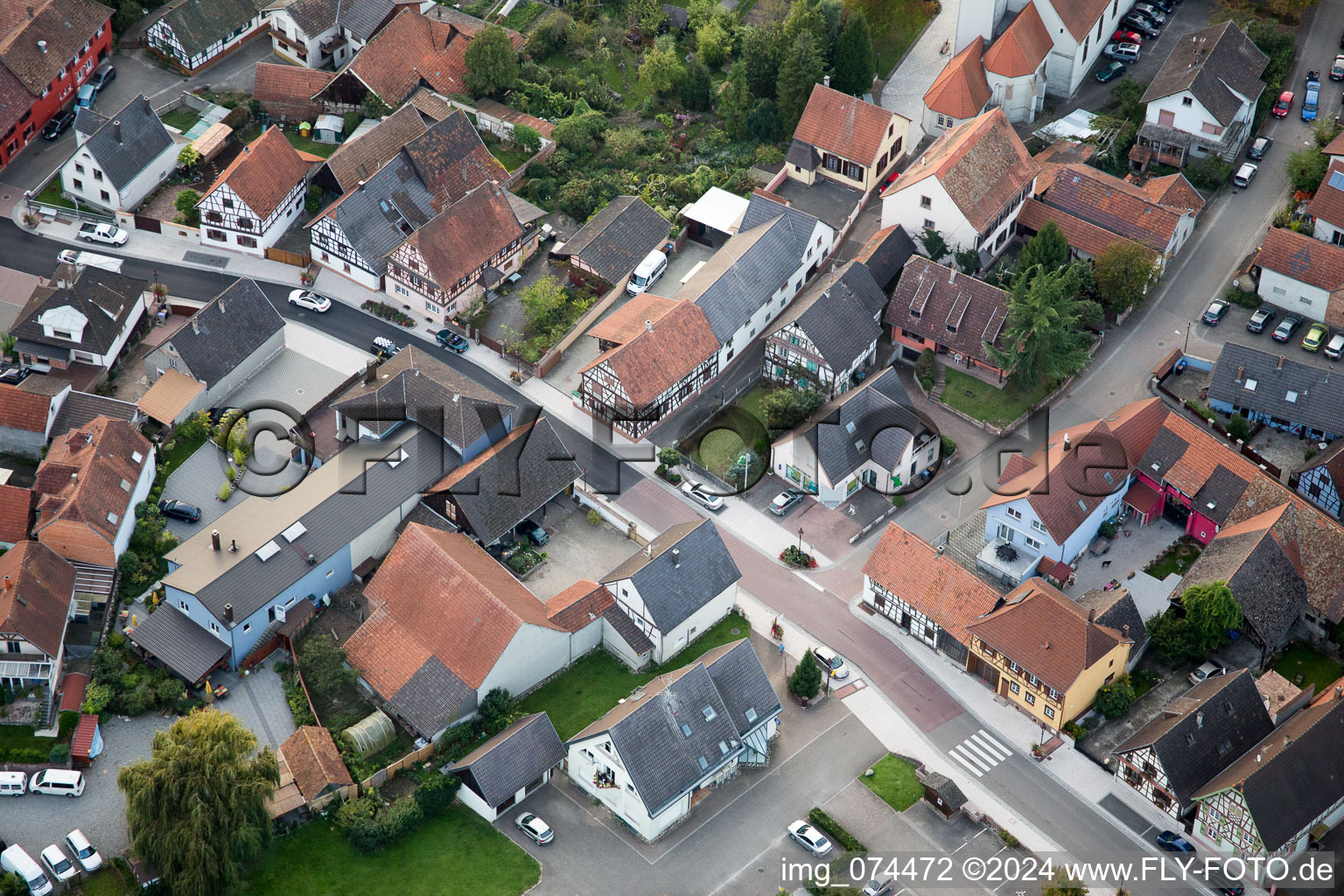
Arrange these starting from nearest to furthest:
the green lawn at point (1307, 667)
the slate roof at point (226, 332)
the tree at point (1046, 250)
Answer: the green lawn at point (1307, 667)
the slate roof at point (226, 332)
the tree at point (1046, 250)

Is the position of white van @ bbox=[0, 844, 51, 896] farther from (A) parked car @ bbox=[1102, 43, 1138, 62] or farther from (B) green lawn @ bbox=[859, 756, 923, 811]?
(A) parked car @ bbox=[1102, 43, 1138, 62]

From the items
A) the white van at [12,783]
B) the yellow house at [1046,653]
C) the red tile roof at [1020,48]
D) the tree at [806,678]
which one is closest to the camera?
the white van at [12,783]

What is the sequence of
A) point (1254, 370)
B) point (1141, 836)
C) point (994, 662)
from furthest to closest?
1. point (1254, 370)
2. point (994, 662)
3. point (1141, 836)

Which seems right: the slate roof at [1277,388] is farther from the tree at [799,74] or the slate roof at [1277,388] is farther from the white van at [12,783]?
the white van at [12,783]

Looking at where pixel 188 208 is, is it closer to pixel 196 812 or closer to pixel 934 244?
pixel 934 244

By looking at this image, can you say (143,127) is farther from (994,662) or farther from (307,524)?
(994,662)

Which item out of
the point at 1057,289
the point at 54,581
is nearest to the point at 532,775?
the point at 54,581

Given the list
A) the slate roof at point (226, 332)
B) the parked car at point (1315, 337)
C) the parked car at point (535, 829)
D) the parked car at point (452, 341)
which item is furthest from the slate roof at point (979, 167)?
the parked car at point (535, 829)
